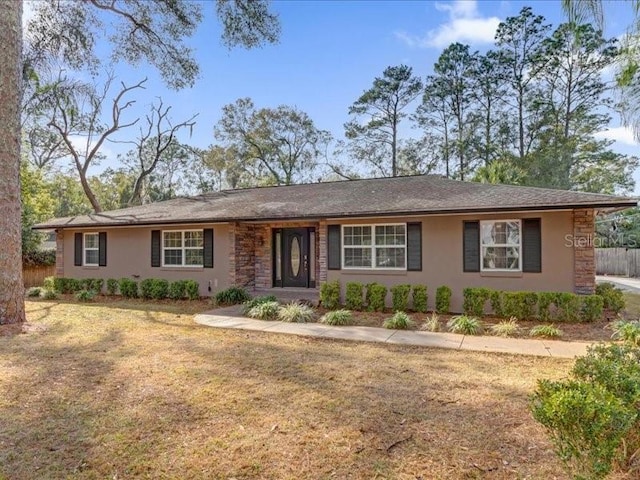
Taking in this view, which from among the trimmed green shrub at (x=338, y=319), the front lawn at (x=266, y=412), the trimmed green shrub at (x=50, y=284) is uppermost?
the trimmed green shrub at (x=50, y=284)

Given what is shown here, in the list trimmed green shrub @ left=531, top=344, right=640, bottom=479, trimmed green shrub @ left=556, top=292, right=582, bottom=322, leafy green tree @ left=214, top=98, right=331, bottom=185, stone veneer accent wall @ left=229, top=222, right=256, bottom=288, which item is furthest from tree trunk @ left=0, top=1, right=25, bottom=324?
leafy green tree @ left=214, top=98, right=331, bottom=185

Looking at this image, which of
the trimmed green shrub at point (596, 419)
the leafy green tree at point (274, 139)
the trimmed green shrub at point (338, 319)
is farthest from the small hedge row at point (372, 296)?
the leafy green tree at point (274, 139)

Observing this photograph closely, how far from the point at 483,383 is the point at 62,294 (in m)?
14.0

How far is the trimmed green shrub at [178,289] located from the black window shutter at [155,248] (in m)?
1.41

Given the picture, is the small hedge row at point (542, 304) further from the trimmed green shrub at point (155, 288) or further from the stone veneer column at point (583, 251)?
the trimmed green shrub at point (155, 288)

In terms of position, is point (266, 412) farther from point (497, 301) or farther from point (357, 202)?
point (357, 202)

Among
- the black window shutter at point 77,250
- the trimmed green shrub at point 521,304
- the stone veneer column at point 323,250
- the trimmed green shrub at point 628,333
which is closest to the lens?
the trimmed green shrub at point 628,333

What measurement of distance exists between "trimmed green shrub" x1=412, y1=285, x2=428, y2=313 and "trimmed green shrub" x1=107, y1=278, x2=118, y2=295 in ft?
31.7

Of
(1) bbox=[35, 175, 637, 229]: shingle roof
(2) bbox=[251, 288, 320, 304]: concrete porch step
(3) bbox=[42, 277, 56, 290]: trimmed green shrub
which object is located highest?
(1) bbox=[35, 175, 637, 229]: shingle roof

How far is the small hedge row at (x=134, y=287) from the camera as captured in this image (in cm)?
1197

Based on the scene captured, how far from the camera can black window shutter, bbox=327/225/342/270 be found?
427 inches

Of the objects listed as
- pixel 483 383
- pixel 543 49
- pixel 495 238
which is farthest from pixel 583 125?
pixel 483 383

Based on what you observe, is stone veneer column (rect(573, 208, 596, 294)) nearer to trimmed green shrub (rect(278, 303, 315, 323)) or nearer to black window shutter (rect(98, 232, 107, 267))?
trimmed green shrub (rect(278, 303, 315, 323))

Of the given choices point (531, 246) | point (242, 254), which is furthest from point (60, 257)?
point (531, 246)
